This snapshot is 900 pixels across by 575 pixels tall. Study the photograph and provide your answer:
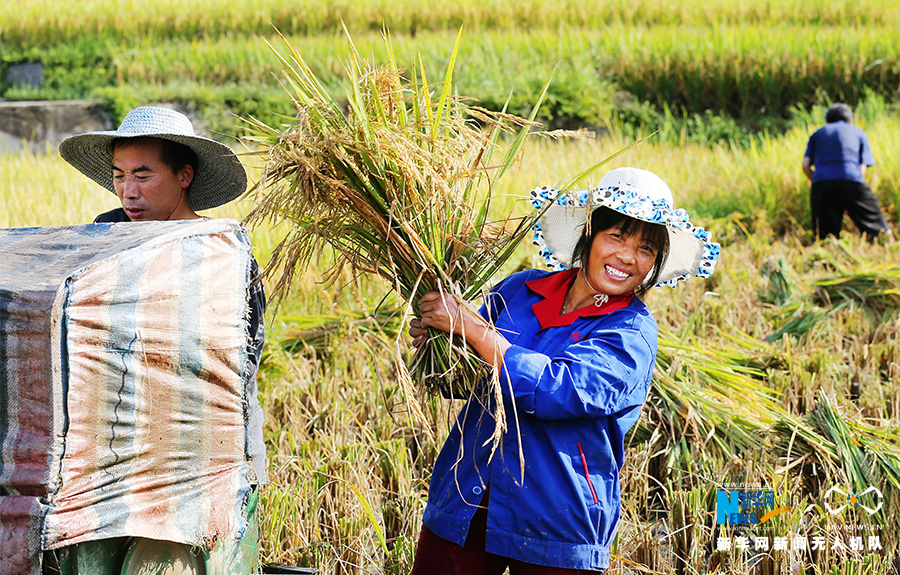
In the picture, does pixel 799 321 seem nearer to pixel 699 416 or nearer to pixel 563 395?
pixel 699 416

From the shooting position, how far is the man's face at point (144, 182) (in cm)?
201

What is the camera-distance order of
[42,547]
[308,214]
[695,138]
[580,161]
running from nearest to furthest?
[42,547] → [308,214] → [580,161] → [695,138]

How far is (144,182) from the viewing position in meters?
2.02

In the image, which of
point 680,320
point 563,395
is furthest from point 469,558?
point 680,320

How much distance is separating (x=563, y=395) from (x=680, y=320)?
2655 millimetres

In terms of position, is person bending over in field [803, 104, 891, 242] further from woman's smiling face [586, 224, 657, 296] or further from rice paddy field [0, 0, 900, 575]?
woman's smiling face [586, 224, 657, 296]

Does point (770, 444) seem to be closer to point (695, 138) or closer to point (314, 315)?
point (314, 315)

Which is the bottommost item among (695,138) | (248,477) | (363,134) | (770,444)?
(248,477)

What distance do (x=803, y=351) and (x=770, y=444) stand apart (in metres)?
0.86

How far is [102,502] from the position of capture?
136cm

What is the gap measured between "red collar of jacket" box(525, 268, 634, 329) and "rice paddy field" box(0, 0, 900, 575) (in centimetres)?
23

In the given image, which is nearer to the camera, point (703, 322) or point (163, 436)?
point (163, 436)

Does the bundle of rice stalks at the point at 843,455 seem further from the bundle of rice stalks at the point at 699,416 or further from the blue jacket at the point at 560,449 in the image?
the blue jacket at the point at 560,449

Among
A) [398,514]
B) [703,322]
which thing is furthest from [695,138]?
[398,514]
